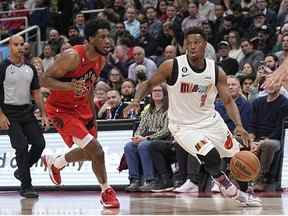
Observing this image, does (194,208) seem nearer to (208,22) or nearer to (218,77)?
(218,77)

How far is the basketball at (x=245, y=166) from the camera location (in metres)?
8.69

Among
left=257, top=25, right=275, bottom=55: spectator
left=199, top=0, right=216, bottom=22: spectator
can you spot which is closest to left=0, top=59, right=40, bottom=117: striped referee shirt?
left=257, top=25, right=275, bottom=55: spectator

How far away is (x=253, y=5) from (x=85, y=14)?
5.52 meters

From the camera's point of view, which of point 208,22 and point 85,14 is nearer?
point 208,22

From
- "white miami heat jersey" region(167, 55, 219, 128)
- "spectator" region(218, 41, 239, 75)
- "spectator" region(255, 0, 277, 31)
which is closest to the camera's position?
"white miami heat jersey" region(167, 55, 219, 128)

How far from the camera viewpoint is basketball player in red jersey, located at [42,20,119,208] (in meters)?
8.79

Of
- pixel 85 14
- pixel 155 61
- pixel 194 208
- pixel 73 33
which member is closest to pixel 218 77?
pixel 194 208

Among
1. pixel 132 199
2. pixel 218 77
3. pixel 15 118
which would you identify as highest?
pixel 218 77

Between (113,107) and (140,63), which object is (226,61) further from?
(113,107)

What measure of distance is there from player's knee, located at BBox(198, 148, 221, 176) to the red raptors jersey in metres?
1.50

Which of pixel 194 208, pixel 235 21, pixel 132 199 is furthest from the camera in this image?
pixel 235 21

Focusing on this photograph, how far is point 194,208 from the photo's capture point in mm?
8609

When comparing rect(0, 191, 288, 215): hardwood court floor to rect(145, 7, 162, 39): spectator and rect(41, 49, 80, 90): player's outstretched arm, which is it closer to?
rect(41, 49, 80, 90): player's outstretched arm

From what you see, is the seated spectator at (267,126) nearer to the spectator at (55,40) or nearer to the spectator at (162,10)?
the spectator at (162,10)
